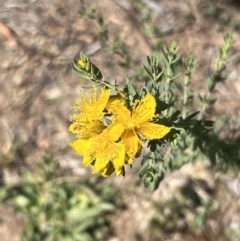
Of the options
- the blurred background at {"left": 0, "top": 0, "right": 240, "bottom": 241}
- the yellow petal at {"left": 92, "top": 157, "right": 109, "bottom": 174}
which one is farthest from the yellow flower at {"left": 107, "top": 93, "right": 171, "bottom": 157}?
the blurred background at {"left": 0, "top": 0, "right": 240, "bottom": 241}

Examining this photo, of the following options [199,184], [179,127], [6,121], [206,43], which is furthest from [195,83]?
[179,127]

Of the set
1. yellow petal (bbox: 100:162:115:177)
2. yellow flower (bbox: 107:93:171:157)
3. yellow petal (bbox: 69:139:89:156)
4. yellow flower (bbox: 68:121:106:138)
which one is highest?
yellow flower (bbox: 107:93:171:157)

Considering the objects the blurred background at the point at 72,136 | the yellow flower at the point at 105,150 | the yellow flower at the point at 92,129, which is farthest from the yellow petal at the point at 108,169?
the blurred background at the point at 72,136

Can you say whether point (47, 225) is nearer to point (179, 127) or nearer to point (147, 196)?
point (147, 196)

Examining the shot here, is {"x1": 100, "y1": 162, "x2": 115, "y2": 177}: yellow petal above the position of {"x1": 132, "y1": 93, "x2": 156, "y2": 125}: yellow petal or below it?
below

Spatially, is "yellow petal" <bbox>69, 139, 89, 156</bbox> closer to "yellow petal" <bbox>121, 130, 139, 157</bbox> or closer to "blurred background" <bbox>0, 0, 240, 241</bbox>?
"yellow petal" <bbox>121, 130, 139, 157</bbox>

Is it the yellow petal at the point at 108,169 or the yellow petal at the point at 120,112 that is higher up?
the yellow petal at the point at 120,112

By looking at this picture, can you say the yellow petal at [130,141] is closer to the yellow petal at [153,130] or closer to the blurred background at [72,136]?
the yellow petal at [153,130]
